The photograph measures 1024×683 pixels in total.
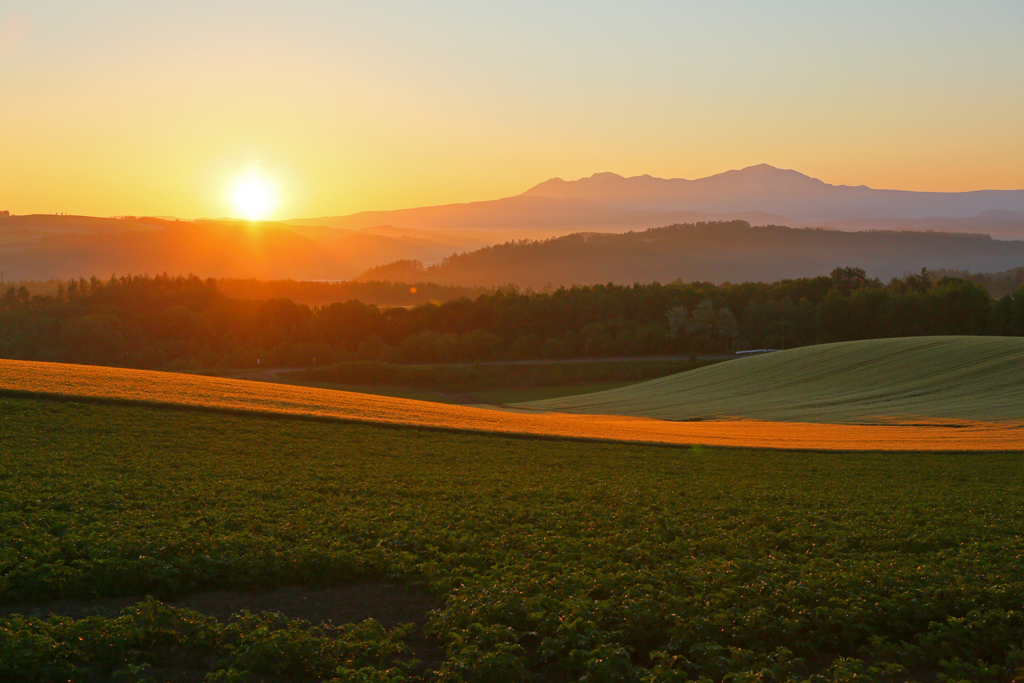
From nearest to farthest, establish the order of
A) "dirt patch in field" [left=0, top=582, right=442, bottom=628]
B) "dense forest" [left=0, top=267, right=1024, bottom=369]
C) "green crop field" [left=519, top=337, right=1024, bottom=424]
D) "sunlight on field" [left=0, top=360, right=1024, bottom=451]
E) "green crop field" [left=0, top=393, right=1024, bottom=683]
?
"green crop field" [left=0, top=393, right=1024, bottom=683]
"dirt patch in field" [left=0, top=582, right=442, bottom=628]
"sunlight on field" [left=0, top=360, right=1024, bottom=451]
"green crop field" [left=519, top=337, right=1024, bottom=424]
"dense forest" [left=0, top=267, right=1024, bottom=369]

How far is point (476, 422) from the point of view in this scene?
32844mm

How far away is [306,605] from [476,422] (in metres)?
21.6

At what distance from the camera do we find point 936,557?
1276cm

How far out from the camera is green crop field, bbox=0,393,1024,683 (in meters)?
9.22

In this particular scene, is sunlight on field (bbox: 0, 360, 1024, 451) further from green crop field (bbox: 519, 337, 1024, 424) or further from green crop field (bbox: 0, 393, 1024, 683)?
green crop field (bbox: 0, 393, 1024, 683)

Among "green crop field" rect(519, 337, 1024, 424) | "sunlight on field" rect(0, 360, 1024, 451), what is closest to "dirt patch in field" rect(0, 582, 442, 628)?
"sunlight on field" rect(0, 360, 1024, 451)

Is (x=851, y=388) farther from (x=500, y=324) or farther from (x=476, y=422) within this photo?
(x=500, y=324)

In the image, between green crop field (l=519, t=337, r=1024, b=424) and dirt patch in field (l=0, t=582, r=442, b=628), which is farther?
green crop field (l=519, t=337, r=1024, b=424)

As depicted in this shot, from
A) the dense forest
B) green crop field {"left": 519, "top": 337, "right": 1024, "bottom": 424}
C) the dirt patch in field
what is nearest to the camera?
the dirt patch in field

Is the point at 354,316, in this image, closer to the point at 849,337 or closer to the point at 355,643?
the point at 849,337

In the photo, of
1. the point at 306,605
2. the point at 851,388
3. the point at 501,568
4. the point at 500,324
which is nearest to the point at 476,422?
the point at 501,568

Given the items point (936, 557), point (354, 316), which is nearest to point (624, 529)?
point (936, 557)

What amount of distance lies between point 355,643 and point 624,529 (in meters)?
6.61

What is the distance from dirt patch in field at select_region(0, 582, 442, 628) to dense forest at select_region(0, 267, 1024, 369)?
86769mm
